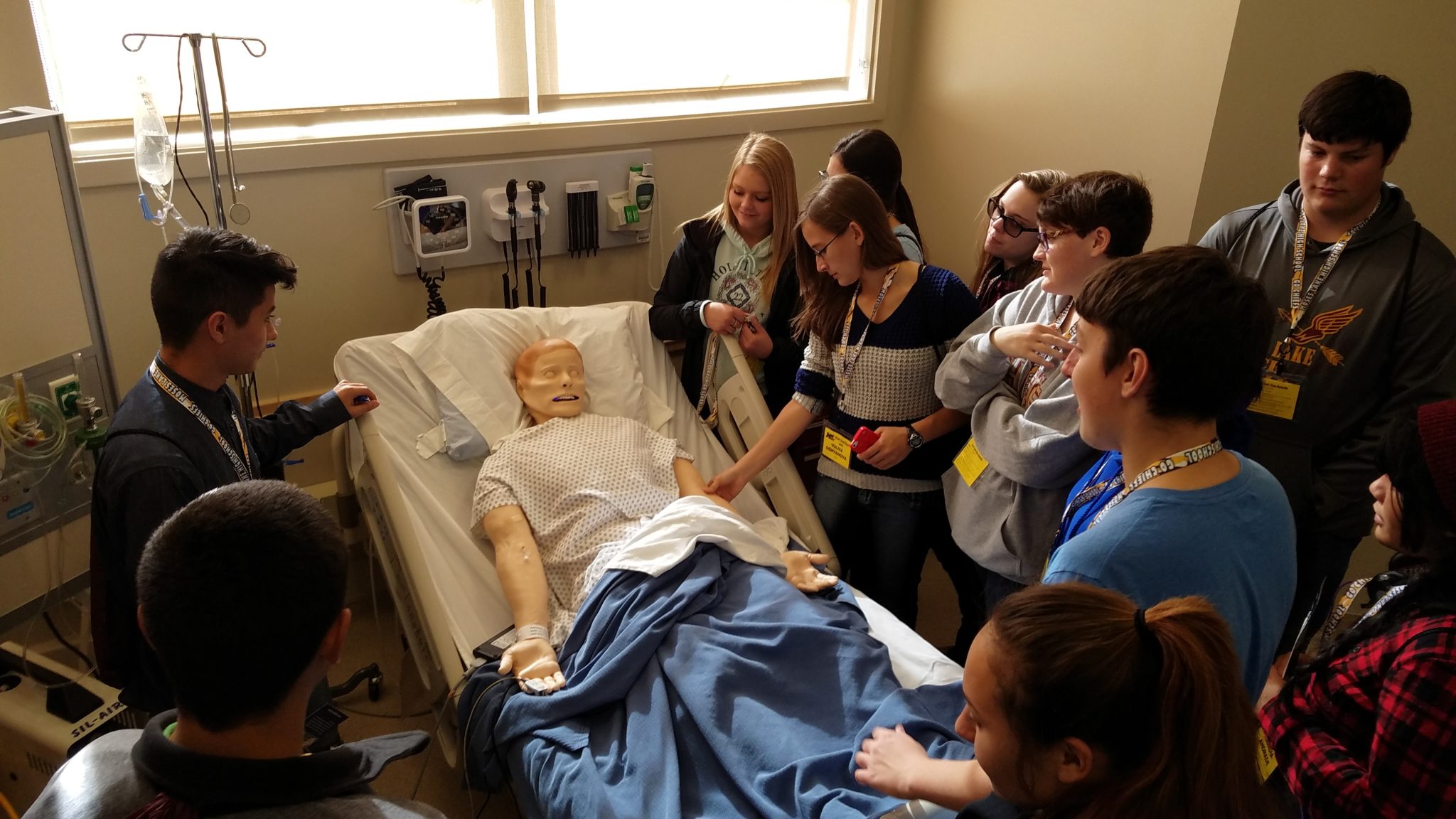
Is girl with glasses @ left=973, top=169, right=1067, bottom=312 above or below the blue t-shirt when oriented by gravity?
above

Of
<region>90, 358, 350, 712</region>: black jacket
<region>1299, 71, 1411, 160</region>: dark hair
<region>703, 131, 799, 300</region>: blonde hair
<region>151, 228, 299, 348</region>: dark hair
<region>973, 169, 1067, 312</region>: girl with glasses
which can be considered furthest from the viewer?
<region>703, 131, 799, 300</region>: blonde hair

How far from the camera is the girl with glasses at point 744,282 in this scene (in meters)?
2.77

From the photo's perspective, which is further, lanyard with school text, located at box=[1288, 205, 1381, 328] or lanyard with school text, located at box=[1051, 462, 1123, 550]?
lanyard with school text, located at box=[1288, 205, 1381, 328]

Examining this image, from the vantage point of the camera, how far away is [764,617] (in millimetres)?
2043

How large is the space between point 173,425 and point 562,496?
0.97m

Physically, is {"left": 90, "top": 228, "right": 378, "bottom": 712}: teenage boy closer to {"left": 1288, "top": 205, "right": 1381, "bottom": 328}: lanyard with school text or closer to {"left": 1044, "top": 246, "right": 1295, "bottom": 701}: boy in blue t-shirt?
{"left": 1044, "top": 246, "right": 1295, "bottom": 701}: boy in blue t-shirt

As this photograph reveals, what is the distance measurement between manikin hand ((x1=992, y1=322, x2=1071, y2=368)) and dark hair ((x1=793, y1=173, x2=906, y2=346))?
45cm

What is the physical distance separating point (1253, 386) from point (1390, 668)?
42 centimetres

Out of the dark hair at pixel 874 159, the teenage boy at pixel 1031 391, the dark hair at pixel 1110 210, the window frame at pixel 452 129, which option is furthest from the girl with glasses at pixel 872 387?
the window frame at pixel 452 129

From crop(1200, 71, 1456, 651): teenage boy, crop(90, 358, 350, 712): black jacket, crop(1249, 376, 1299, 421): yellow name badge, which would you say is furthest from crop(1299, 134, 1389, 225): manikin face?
crop(90, 358, 350, 712): black jacket

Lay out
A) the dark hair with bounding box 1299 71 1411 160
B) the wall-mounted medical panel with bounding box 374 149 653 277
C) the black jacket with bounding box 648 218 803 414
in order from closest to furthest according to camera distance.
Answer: the dark hair with bounding box 1299 71 1411 160 → the black jacket with bounding box 648 218 803 414 → the wall-mounted medical panel with bounding box 374 149 653 277

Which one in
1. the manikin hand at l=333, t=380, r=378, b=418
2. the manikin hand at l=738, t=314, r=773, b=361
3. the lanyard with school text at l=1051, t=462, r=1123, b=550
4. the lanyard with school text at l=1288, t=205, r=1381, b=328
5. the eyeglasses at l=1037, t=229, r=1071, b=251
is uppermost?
the eyeglasses at l=1037, t=229, r=1071, b=251

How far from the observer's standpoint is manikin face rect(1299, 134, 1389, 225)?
2055 mm

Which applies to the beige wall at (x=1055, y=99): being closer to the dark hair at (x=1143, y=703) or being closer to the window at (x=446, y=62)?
the window at (x=446, y=62)
